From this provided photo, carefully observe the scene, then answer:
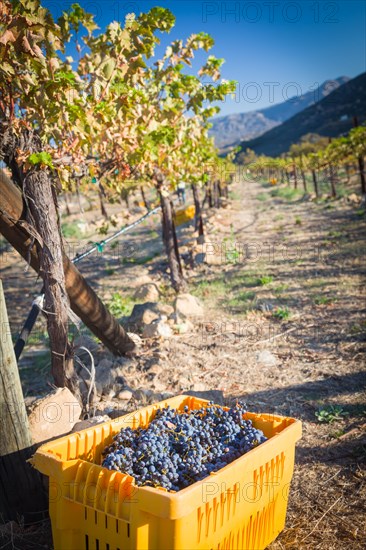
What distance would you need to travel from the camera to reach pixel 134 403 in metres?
3.91

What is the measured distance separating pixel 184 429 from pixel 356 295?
5059 mm

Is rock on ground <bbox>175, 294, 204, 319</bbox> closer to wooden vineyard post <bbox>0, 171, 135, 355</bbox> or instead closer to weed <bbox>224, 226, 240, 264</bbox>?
wooden vineyard post <bbox>0, 171, 135, 355</bbox>

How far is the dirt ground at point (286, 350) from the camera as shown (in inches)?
107

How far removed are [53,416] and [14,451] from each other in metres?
0.48

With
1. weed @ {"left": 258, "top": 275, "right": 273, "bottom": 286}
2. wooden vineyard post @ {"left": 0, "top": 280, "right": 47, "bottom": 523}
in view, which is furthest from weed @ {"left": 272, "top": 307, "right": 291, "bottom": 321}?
wooden vineyard post @ {"left": 0, "top": 280, "right": 47, "bottom": 523}

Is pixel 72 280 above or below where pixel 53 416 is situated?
above

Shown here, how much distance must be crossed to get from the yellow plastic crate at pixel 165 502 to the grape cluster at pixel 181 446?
14 centimetres

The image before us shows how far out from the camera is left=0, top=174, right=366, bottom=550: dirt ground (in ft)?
8.96

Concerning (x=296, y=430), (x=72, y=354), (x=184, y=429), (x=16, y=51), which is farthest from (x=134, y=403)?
(x=16, y=51)

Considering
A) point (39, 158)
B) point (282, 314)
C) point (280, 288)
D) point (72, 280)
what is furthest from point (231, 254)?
point (39, 158)

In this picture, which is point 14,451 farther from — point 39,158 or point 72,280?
point 39,158

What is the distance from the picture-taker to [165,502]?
1.60m

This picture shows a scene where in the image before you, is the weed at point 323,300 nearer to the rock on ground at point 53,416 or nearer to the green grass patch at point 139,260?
the rock on ground at point 53,416

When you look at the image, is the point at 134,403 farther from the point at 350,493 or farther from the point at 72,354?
the point at 350,493
